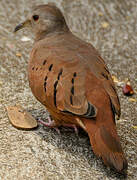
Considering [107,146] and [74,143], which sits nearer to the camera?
[107,146]

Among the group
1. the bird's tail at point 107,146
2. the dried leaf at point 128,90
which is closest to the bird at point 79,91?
the bird's tail at point 107,146

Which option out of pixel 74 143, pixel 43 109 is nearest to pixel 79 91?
pixel 74 143

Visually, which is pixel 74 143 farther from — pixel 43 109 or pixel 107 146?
pixel 43 109

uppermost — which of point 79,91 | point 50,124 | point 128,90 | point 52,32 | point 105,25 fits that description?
point 52,32

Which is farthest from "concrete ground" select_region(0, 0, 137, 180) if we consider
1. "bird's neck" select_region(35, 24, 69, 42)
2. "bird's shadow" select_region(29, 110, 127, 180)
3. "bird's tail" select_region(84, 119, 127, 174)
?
"bird's neck" select_region(35, 24, 69, 42)

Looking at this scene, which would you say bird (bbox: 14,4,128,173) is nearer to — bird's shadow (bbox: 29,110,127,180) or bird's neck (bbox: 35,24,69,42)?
bird's shadow (bbox: 29,110,127,180)

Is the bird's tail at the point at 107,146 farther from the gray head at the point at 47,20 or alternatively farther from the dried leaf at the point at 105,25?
the dried leaf at the point at 105,25

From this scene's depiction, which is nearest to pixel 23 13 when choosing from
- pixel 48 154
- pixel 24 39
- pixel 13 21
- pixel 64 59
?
pixel 13 21

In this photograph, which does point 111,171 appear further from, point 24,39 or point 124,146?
point 24,39

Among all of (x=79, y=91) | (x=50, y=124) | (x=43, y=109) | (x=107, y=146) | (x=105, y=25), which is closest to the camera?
(x=107, y=146)
